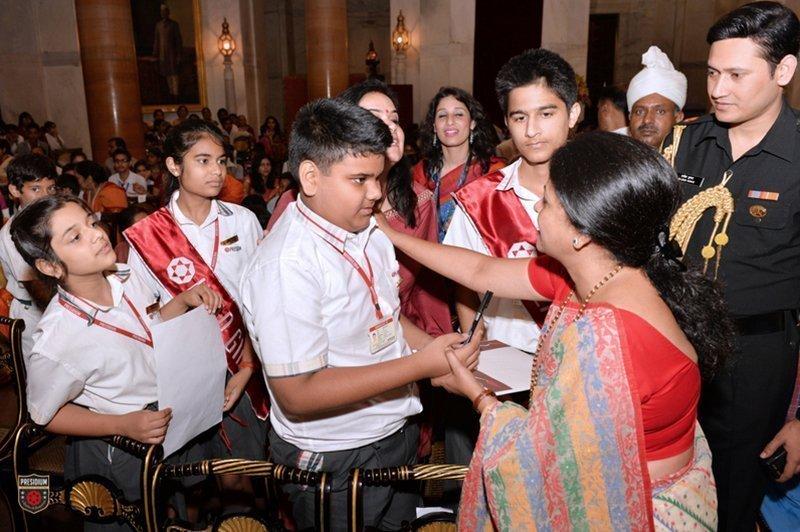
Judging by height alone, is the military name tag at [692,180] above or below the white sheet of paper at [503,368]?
above

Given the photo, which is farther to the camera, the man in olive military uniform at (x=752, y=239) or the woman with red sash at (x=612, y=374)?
the man in olive military uniform at (x=752, y=239)

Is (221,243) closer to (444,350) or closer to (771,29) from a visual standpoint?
(444,350)

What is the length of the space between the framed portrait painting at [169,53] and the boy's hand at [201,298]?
516 inches

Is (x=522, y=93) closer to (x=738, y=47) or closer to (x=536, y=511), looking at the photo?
(x=738, y=47)

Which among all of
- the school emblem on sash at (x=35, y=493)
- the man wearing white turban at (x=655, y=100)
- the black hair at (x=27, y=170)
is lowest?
the school emblem on sash at (x=35, y=493)

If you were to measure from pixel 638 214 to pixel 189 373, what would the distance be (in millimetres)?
1487

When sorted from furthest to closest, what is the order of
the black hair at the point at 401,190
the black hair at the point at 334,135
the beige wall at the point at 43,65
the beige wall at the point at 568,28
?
the beige wall at the point at 43,65 → the beige wall at the point at 568,28 → the black hair at the point at 401,190 → the black hair at the point at 334,135

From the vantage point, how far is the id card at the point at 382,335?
1761 mm

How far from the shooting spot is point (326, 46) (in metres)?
11.2

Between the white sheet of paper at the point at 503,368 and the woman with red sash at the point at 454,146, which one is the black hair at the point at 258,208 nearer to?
the woman with red sash at the point at 454,146

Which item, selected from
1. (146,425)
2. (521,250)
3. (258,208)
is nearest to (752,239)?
(521,250)

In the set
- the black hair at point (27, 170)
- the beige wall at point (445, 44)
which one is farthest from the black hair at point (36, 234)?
the beige wall at point (445, 44)

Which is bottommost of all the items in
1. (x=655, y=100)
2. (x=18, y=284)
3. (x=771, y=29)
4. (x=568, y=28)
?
(x=18, y=284)

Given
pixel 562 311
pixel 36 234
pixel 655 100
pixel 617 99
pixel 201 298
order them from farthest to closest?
pixel 617 99
pixel 655 100
pixel 201 298
pixel 36 234
pixel 562 311
